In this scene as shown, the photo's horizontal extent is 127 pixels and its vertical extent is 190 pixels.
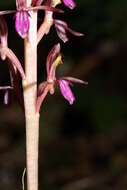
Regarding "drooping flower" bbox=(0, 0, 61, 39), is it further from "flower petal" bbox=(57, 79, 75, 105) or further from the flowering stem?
"flower petal" bbox=(57, 79, 75, 105)

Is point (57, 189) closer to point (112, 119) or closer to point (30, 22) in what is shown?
point (112, 119)

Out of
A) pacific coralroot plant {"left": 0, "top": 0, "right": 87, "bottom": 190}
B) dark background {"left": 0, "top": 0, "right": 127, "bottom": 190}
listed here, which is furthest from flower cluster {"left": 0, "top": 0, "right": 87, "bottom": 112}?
dark background {"left": 0, "top": 0, "right": 127, "bottom": 190}

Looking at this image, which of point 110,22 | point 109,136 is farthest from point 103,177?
point 110,22

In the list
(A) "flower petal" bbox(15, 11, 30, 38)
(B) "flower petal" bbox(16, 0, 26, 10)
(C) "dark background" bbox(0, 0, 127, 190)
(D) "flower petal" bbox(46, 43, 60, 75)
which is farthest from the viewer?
(C) "dark background" bbox(0, 0, 127, 190)

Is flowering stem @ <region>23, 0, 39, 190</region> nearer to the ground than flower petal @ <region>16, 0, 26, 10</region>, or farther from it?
nearer to the ground

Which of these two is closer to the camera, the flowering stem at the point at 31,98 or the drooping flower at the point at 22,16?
the drooping flower at the point at 22,16

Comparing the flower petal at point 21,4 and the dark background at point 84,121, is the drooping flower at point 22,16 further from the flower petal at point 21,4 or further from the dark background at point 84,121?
the dark background at point 84,121

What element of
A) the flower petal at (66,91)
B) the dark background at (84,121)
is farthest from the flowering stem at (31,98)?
the dark background at (84,121)
